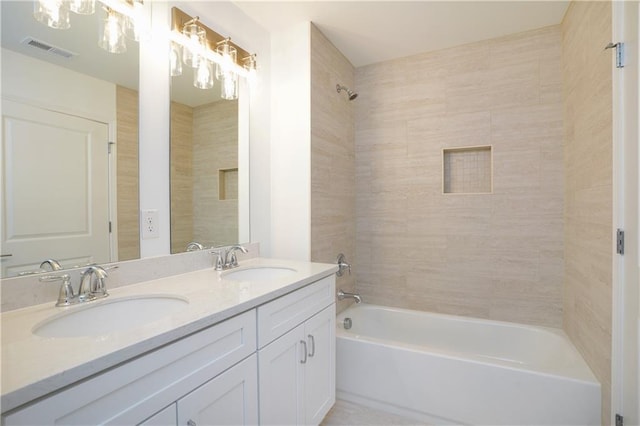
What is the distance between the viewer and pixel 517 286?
2.21 m

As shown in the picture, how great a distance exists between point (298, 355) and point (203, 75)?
5.13 ft

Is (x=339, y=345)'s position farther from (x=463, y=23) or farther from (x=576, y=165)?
(x=463, y=23)

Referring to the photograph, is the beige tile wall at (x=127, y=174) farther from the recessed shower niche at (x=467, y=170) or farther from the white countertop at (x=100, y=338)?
the recessed shower niche at (x=467, y=170)

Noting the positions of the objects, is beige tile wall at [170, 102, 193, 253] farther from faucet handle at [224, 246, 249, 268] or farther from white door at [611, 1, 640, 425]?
white door at [611, 1, 640, 425]

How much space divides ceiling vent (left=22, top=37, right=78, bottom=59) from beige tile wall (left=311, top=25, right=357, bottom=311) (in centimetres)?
126

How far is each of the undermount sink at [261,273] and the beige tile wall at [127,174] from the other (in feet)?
1.71

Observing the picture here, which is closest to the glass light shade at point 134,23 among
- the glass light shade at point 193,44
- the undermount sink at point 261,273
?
the glass light shade at point 193,44

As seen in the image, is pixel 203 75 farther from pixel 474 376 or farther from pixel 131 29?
pixel 474 376

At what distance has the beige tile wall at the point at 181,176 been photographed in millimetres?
1534

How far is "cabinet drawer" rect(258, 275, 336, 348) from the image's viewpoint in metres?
1.16

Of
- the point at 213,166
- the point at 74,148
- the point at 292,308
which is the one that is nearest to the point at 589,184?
the point at 292,308

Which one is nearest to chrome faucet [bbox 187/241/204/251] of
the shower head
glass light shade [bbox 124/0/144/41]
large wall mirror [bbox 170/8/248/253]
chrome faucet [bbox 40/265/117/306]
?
large wall mirror [bbox 170/8/248/253]

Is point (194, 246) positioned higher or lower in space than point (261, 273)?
higher

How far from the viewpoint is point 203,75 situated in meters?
→ 1.72
